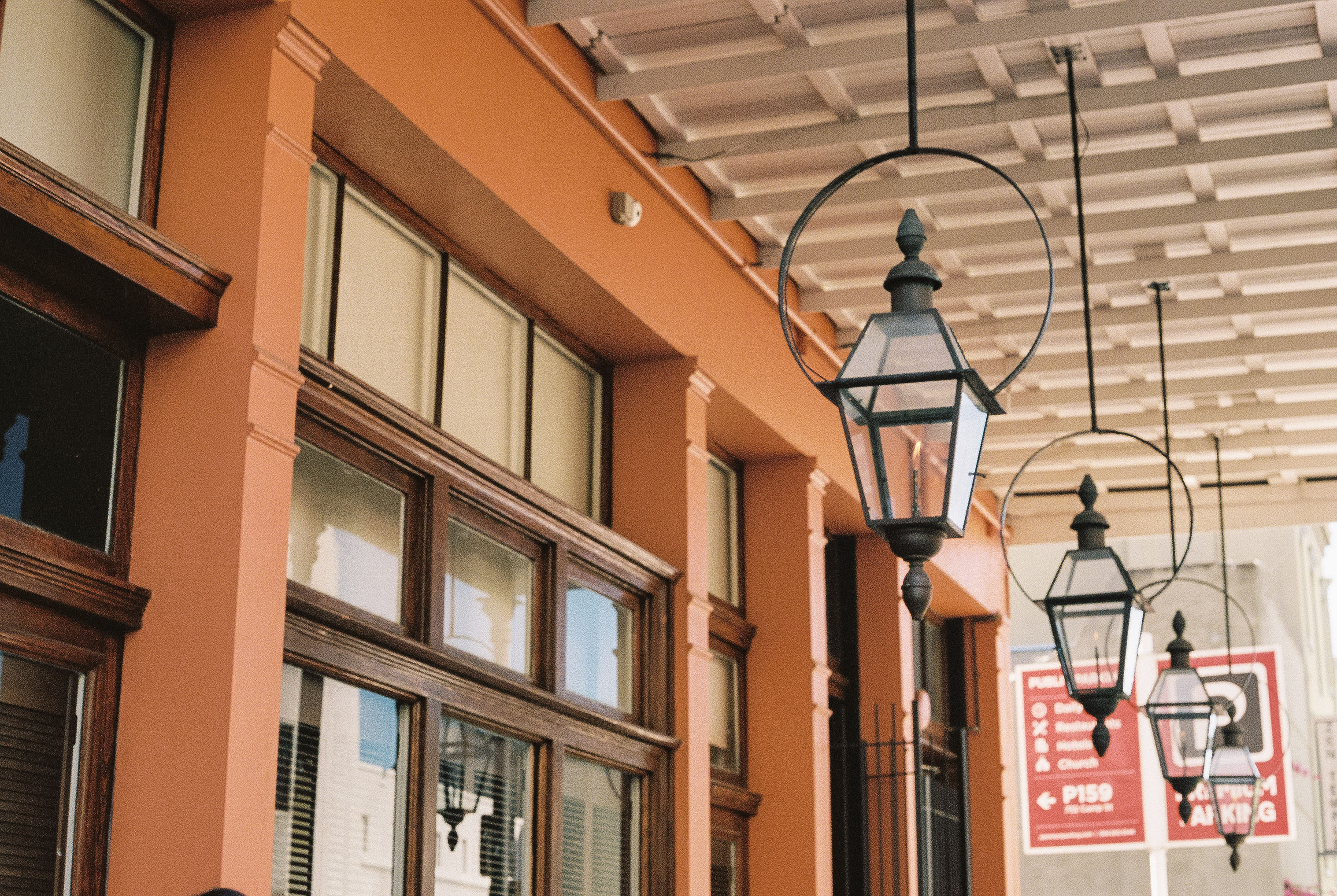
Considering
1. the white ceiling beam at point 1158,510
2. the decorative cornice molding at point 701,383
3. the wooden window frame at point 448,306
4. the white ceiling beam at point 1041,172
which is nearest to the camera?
the wooden window frame at point 448,306

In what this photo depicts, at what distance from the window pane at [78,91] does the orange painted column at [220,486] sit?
4.2 inches

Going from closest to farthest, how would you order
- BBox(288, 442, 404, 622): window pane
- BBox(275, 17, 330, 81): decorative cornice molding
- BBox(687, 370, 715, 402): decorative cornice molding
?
BBox(275, 17, 330, 81): decorative cornice molding
BBox(288, 442, 404, 622): window pane
BBox(687, 370, 715, 402): decorative cornice molding

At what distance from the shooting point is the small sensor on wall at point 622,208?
21.5 ft

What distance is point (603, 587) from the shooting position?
6.73 m

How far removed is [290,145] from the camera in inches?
173

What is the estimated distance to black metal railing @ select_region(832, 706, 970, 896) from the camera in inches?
340

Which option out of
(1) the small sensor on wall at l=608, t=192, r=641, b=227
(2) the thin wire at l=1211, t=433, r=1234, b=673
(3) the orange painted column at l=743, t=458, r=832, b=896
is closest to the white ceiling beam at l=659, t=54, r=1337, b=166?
(1) the small sensor on wall at l=608, t=192, r=641, b=227

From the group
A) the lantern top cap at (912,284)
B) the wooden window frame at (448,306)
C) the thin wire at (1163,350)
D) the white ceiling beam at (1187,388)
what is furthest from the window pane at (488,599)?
the white ceiling beam at (1187,388)

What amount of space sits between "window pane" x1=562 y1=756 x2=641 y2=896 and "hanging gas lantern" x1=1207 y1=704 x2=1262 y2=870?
346 centimetres

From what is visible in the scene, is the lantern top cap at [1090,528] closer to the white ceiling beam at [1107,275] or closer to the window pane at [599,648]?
the window pane at [599,648]

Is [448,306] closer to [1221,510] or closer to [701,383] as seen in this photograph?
[701,383]

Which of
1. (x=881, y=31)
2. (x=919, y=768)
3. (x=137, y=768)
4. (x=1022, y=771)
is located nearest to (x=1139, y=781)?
(x=1022, y=771)

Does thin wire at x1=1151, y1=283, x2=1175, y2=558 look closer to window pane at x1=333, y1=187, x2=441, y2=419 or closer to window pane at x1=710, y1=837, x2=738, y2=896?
window pane at x1=710, y1=837, x2=738, y2=896

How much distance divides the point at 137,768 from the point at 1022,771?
10.1 m
